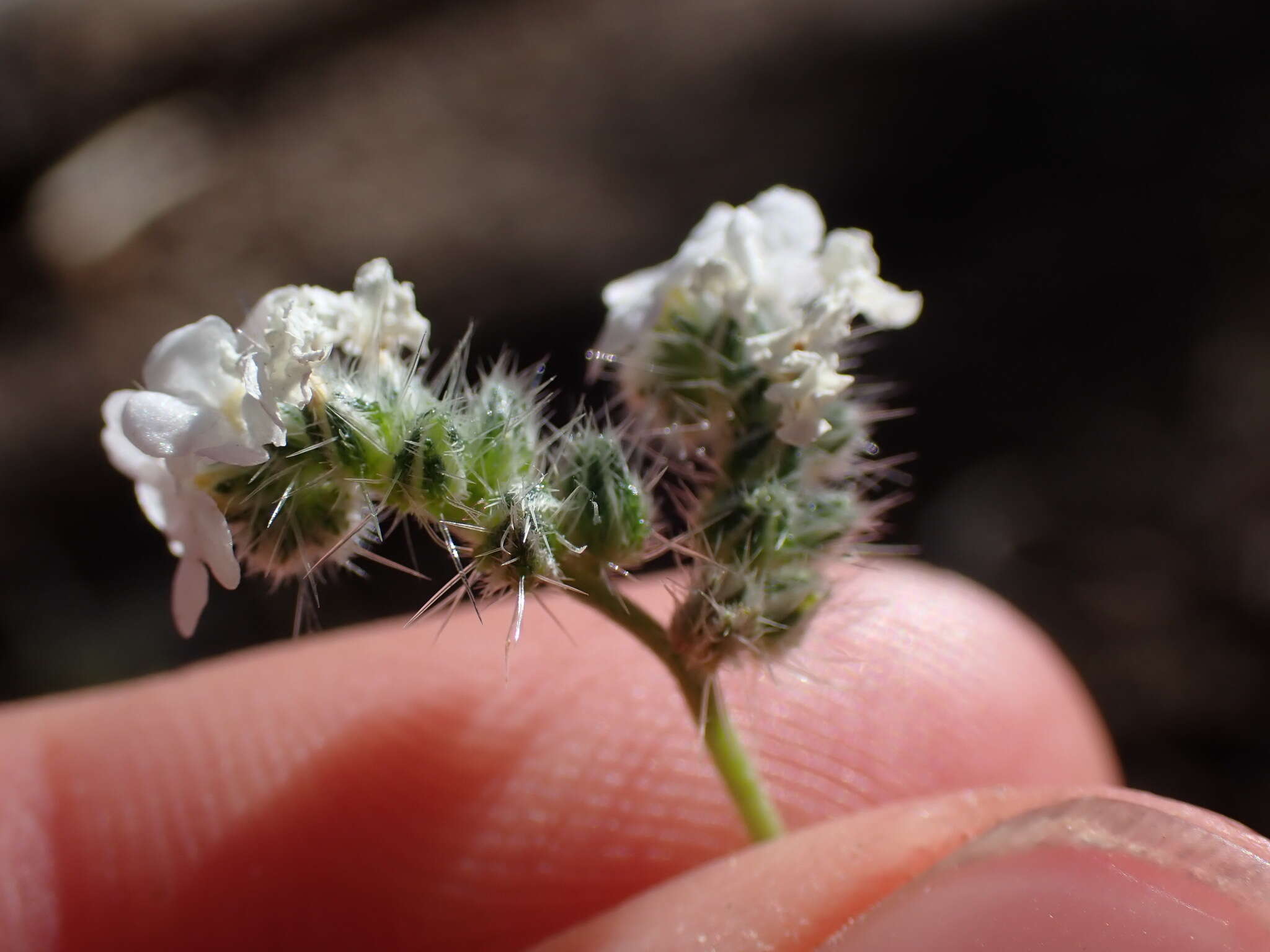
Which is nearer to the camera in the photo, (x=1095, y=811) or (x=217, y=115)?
(x=1095, y=811)

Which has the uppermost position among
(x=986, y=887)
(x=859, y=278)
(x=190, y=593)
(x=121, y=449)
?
(x=859, y=278)

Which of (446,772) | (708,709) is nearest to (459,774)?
(446,772)

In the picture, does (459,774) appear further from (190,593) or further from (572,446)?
(572,446)

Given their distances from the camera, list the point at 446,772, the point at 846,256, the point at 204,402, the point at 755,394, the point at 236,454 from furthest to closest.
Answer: the point at 446,772, the point at 846,256, the point at 755,394, the point at 204,402, the point at 236,454

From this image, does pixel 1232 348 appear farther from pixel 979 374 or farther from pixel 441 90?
pixel 441 90

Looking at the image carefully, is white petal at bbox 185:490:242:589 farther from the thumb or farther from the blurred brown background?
the blurred brown background

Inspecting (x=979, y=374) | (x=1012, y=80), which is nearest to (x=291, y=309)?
(x=979, y=374)

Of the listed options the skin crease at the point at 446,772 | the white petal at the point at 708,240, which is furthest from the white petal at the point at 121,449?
the skin crease at the point at 446,772
